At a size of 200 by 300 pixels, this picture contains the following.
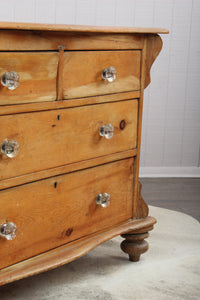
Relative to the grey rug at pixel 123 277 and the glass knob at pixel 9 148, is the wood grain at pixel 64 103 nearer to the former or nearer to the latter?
the glass knob at pixel 9 148

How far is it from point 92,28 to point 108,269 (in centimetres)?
95

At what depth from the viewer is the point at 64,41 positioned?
1.49 meters

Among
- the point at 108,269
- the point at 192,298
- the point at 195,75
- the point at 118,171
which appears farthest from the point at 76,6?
the point at 192,298

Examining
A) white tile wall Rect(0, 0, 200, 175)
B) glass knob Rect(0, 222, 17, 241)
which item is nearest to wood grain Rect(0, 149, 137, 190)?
glass knob Rect(0, 222, 17, 241)

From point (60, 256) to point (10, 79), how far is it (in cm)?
63

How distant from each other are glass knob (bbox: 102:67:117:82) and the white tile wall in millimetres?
1522

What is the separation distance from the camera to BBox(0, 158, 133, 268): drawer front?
1474 millimetres

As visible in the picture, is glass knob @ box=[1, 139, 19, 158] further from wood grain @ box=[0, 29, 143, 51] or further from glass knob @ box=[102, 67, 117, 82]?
glass knob @ box=[102, 67, 117, 82]

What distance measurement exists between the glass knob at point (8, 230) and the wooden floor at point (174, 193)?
4.56 feet

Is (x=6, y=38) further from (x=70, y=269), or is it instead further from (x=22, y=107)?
(x=70, y=269)

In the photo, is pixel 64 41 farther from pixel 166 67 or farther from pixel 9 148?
pixel 166 67

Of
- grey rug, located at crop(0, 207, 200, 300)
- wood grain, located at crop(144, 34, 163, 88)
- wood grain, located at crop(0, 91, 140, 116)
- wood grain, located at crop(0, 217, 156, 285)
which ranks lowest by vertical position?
grey rug, located at crop(0, 207, 200, 300)

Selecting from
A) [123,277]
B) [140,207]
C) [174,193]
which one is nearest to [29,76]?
[140,207]

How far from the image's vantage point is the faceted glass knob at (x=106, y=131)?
1692mm
